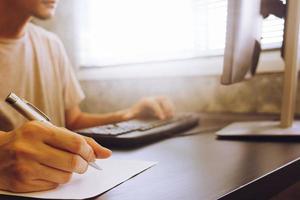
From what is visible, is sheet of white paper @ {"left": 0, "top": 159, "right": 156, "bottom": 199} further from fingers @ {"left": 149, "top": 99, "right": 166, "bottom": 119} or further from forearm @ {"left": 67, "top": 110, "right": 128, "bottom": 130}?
forearm @ {"left": 67, "top": 110, "right": 128, "bottom": 130}

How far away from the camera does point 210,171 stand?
0.38 meters

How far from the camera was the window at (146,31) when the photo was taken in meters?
0.72

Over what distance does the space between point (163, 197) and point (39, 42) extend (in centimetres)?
62

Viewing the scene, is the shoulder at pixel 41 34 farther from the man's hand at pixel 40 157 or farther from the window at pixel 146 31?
the man's hand at pixel 40 157

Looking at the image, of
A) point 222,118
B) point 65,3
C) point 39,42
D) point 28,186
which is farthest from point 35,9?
point 222,118

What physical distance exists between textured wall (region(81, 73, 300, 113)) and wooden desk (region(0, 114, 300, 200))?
→ 43cm

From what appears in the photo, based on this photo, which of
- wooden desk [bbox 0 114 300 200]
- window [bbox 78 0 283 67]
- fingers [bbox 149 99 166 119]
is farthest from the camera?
fingers [bbox 149 99 166 119]

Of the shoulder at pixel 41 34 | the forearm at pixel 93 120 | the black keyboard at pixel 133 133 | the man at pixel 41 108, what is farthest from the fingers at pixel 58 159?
the forearm at pixel 93 120

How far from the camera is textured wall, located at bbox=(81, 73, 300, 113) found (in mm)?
978

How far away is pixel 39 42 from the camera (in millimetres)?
815

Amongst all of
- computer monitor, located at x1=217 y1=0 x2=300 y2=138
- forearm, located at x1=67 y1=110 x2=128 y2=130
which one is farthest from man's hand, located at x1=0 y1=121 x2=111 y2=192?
forearm, located at x1=67 y1=110 x2=128 y2=130

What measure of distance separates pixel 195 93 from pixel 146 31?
249 mm

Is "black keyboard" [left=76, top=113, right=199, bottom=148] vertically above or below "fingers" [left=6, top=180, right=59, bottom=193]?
below

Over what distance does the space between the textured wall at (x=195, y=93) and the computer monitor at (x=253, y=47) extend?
293mm
